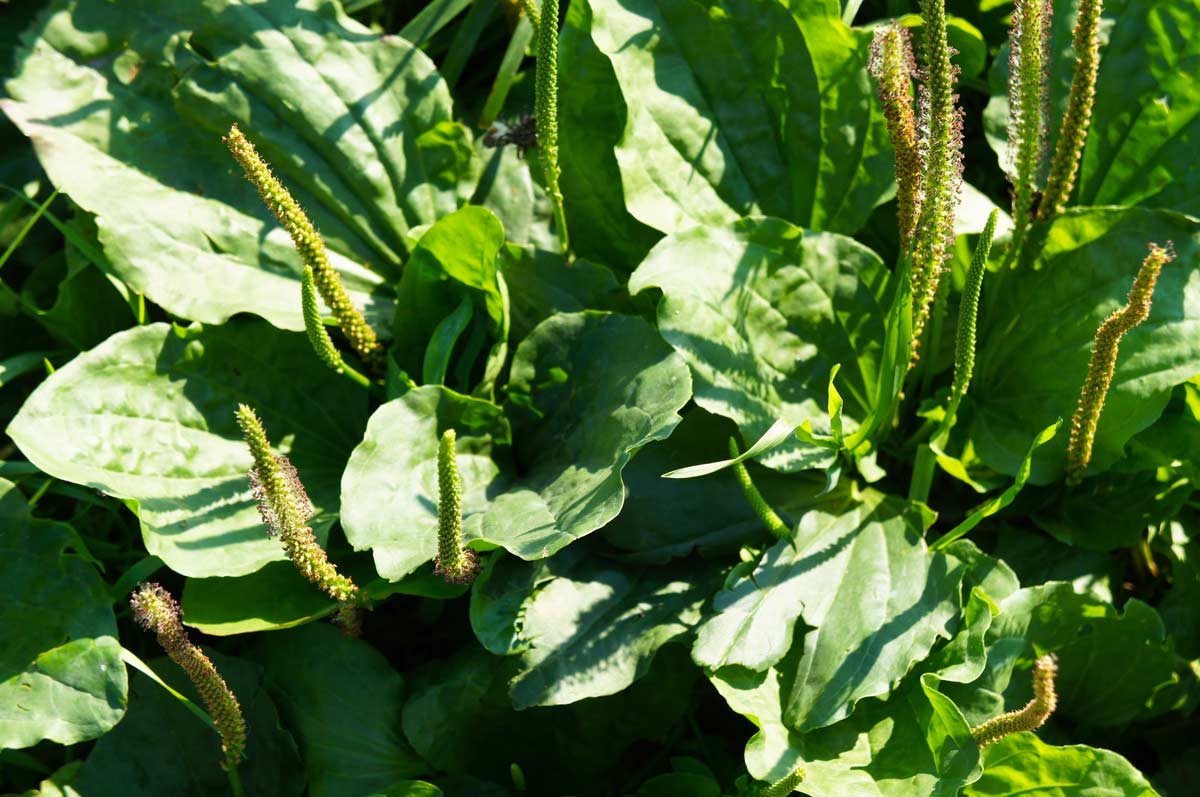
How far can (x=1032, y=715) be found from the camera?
5.69 ft

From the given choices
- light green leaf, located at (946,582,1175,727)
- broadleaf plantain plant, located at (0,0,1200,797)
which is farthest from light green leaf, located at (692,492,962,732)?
light green leaf, located at (946,582,1175,727)

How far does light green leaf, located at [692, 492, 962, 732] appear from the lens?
188 centimetres

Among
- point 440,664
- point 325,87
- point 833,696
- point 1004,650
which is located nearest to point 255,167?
point 325,87

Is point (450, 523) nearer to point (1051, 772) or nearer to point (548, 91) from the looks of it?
point (548, 91)

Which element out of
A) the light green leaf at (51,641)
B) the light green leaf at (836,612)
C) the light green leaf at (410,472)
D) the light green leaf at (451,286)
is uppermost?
the light green leaf at (451,286)

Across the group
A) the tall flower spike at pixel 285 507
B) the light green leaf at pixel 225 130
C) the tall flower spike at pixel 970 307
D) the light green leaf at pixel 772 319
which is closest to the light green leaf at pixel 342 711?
the tall flower spike at pixel 285 507

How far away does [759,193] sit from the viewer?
2.37 m

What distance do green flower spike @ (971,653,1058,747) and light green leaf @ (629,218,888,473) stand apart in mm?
492

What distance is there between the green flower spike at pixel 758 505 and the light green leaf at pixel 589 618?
14 cm

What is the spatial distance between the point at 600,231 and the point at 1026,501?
38.2 inches

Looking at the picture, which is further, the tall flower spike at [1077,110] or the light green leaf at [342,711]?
the light green leaf at [342,711]

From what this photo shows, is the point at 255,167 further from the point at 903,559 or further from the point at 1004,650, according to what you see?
the point at 1004,650

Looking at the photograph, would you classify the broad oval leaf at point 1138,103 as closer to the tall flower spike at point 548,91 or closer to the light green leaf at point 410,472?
the tall flower spike at point 548,91

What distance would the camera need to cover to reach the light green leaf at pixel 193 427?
6.53ft
